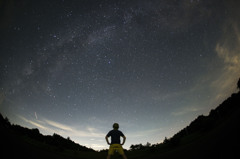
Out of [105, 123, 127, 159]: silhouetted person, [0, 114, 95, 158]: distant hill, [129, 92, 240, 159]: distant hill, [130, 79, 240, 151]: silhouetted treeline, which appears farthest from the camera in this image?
[130, 79, 240, 151]: silhouetted treeline

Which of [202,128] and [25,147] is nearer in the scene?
[25,147]

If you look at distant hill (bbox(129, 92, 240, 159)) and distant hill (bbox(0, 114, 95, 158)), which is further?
distant hill (bbox(0, 114, 95, 158))

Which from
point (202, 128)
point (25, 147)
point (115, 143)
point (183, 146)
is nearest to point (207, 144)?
point (183, 146)

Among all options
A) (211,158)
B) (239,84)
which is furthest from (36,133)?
(239,84)

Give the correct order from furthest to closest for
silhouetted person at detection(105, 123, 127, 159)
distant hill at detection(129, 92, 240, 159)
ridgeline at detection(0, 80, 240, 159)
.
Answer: ridgeline at detection(0, 80, 240, 159) < silhouetted person at detection(105, 123, 127, 159) < distant hill at detection(129, 92, 240, 159)

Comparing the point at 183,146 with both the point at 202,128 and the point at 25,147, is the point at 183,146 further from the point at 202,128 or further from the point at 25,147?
the point at 25,147

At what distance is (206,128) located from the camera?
59.2ft

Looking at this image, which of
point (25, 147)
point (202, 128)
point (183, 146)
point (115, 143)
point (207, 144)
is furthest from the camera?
point (202, 128)

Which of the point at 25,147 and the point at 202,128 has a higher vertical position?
the point at 202,128

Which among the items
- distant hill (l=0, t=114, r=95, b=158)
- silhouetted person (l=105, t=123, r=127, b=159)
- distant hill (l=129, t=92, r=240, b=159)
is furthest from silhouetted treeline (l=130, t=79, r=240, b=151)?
distant hill (l=0, t=114, r=95, b=158)

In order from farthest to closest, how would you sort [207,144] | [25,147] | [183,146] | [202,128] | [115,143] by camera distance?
[202,128], [183,146], [25,147], [207,144], [115,143]

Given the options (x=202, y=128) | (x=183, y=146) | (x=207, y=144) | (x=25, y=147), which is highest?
(x=202, y=128)

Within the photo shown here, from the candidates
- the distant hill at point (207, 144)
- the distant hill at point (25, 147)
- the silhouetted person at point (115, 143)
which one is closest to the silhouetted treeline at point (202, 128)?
the distant hill at point (207, 144)

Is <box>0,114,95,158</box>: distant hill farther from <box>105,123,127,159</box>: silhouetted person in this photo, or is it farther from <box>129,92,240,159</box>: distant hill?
<box>129,92,240,159</box>: distant hill
